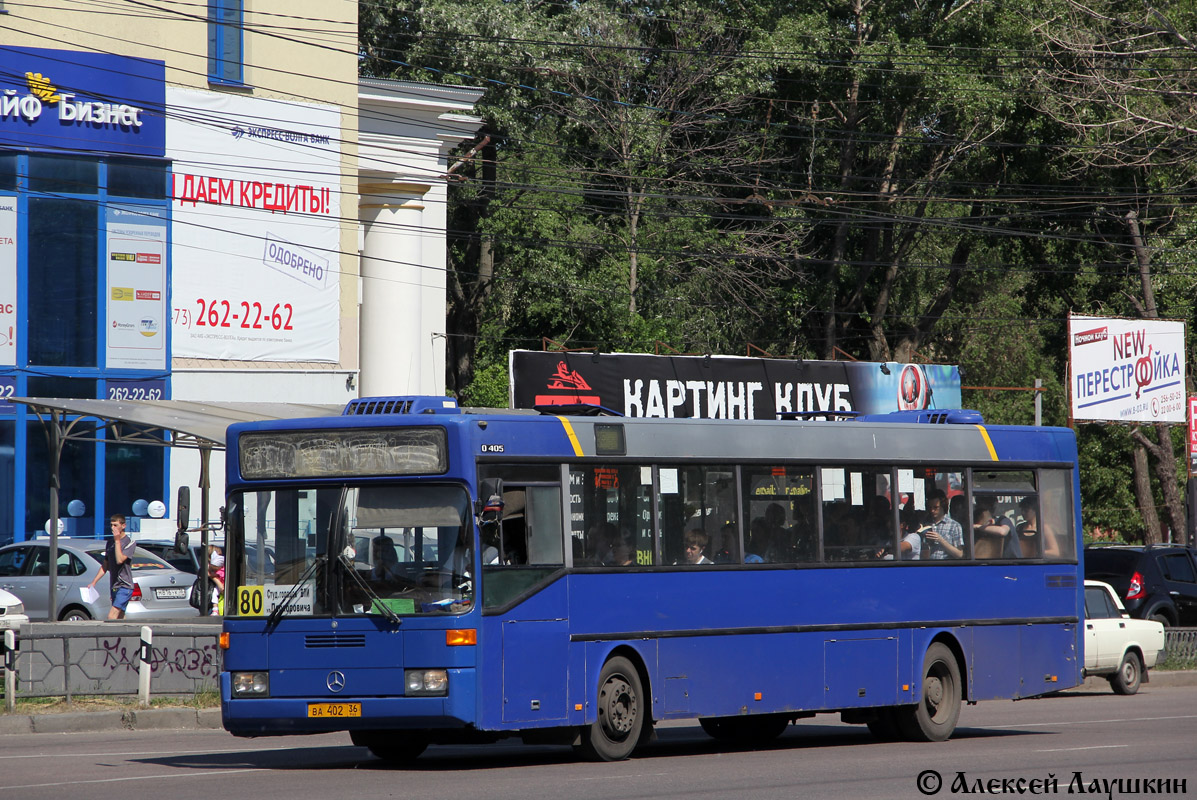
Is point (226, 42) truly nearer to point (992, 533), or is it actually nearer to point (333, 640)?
point (992, 533)

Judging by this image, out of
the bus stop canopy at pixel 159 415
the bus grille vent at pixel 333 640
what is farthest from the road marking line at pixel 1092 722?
the bus stop canopy at pixel 159 415

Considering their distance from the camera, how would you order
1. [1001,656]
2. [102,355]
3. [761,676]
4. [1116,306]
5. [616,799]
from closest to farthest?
[616,799], [761,676], [1001,656], [102,355], [1116,306]

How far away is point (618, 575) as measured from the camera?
40.1 ft

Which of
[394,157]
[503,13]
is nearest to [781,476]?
[394,157]

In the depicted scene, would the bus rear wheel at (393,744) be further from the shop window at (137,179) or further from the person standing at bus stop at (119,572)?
the shop window at (137,179)

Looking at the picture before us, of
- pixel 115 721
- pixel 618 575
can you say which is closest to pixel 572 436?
pixel 618 575

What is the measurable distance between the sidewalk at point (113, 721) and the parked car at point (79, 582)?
7.97 metres

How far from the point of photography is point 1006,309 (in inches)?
2260

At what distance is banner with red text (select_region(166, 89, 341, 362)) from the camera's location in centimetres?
2986

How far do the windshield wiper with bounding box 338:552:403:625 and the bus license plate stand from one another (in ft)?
2.18

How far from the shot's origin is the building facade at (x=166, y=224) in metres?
28.3

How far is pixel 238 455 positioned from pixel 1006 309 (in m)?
48.9

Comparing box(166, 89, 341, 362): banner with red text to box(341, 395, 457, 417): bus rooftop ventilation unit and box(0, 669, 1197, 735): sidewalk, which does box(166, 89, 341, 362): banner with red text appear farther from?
box(341, 395, 457, 417): bus rooftop ventilation unit

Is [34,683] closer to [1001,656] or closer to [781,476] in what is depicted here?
[781,476]
